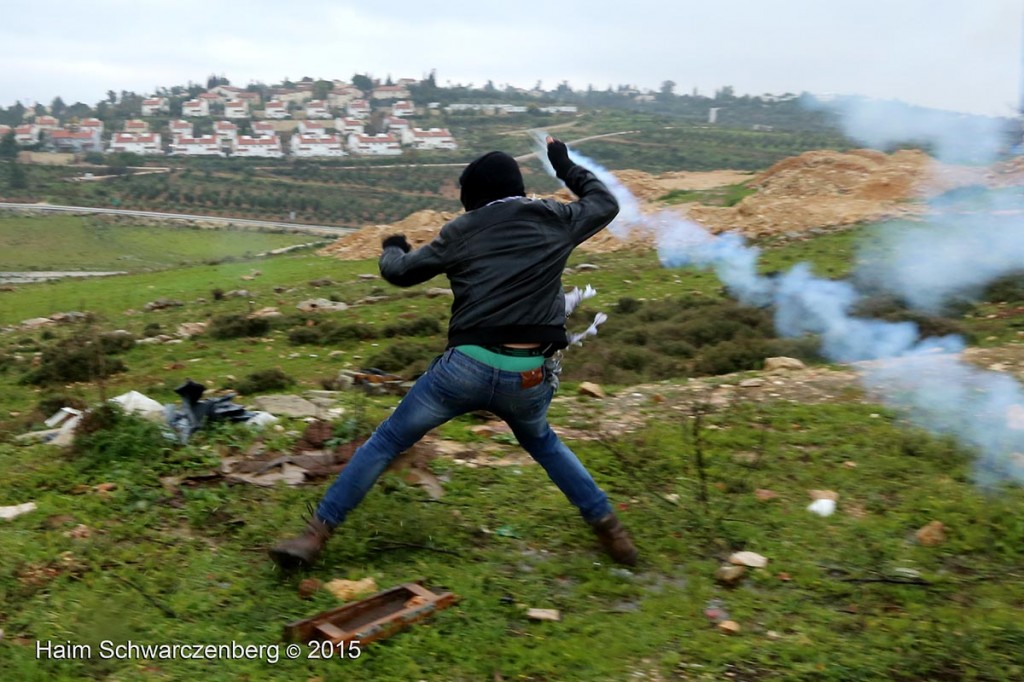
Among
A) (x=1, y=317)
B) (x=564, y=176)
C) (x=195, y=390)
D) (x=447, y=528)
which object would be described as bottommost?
(x=1, y=317)

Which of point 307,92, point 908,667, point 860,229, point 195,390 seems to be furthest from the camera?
point 307,92

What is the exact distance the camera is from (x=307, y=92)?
148625 mm

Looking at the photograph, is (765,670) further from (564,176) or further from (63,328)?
(63,328)

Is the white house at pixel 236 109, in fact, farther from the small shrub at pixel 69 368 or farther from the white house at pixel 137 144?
the small shrub at pixel 69 368

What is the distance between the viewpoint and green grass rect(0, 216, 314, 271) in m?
47.0

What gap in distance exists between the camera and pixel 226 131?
340 ft

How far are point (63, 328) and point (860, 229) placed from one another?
646 inches

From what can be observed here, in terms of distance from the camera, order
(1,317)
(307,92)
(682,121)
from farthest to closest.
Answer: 1. (307,92)
2. (682,121)
3. (1,317)

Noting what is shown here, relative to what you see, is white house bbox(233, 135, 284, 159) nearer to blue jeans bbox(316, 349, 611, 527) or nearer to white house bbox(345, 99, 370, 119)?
white house bbox(345, 99, 370, 119)

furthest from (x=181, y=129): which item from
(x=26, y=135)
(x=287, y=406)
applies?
(x=287, y=406)

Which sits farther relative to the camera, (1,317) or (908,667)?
(1,317)

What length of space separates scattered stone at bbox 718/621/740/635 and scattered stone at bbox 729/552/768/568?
0.53 metres

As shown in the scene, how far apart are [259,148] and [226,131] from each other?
1390 centimetres

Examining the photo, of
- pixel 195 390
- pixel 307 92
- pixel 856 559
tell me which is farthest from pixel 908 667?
pixel 307 92
